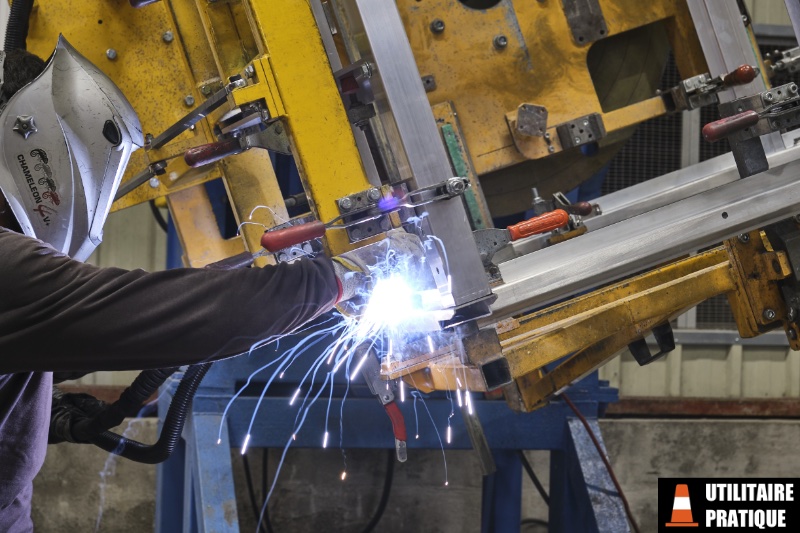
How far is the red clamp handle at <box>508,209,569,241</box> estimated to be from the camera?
2.30 metres

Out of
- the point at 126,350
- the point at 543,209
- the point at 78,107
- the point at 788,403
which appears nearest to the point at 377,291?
the point at 126,350

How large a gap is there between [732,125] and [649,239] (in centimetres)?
45

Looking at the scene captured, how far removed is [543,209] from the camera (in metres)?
3.22

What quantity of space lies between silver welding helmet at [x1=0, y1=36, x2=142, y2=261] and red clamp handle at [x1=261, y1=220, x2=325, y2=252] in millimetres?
662

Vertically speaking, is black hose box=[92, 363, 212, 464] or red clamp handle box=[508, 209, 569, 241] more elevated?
red clamp handle box=[508, 209, 569, 241]

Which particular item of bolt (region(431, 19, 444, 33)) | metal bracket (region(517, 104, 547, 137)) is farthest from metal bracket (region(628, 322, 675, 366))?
bolt (region(431, 19, 444, 33))

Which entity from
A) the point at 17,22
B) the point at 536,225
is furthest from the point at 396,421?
the point at 17,22

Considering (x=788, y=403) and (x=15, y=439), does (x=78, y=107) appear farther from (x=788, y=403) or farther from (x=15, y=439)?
(x=788, y=403)

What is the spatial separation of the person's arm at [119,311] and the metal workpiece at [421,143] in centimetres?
41

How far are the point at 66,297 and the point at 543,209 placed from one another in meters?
1.81

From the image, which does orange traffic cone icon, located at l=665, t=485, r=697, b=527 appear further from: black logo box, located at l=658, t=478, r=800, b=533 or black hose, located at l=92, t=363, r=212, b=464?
black hose, located at l=92, t=363, r=212, b=464

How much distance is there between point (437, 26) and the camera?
3.37m

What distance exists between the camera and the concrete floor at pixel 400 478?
561cm

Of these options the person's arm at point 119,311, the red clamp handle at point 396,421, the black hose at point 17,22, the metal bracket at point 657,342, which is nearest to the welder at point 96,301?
the person's arm at point 119,311
